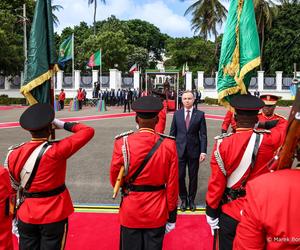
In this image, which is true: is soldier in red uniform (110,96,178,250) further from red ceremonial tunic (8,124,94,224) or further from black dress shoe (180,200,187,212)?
black dress shoe (180,200,187,212)

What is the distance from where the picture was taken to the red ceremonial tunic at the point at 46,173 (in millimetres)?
3381

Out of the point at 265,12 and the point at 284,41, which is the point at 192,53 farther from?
the point at 265,12

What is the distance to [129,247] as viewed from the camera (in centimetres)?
346

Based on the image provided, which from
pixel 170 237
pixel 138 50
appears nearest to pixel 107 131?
pixel 170 237

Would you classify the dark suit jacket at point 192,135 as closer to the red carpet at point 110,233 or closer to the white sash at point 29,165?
the red carpet at point 110,233

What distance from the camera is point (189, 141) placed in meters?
6.23

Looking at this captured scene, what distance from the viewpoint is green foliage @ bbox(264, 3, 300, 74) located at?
145ft

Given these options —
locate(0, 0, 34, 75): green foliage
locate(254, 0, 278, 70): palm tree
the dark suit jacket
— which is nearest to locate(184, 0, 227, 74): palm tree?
locate(254, 0, 278, 70): palm tree

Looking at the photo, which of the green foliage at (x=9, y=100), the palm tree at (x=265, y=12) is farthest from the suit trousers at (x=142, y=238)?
the palm tree at (x=265, y=12)

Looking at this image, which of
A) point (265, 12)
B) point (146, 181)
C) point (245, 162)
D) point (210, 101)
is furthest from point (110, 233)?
point (265, 12)

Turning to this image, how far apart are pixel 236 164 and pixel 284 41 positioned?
146 feet

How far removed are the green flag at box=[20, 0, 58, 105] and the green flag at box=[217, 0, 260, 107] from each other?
8.02 feet

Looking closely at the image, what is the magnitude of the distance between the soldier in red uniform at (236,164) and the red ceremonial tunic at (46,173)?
1226mm

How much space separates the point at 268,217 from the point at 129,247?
6.32 ft
